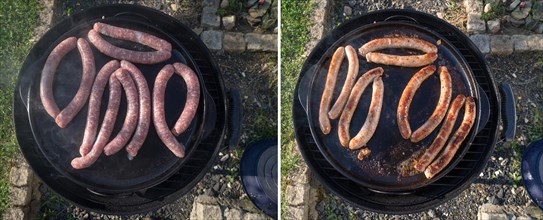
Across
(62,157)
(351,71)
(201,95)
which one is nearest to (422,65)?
(351,71)

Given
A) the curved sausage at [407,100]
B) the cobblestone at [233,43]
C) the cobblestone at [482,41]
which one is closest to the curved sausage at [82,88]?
the cobblestone at [233,43]

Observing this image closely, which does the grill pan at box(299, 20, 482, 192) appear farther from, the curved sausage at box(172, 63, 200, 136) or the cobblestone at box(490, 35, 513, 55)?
the cobblestone at box(490, 35, 513, 55)

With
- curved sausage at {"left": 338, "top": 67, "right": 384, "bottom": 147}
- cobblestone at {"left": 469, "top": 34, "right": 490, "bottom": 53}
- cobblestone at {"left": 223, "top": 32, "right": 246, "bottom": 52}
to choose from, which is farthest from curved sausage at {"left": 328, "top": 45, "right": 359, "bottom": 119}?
cobblestone at {"left": 469, "top": 34, "right": 490, "bottom": 53}

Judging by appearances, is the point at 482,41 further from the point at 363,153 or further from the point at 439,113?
the point at 363,153

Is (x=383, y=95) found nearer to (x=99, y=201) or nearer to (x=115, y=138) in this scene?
(x=115, y=138)

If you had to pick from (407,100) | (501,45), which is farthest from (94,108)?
(501,45)
